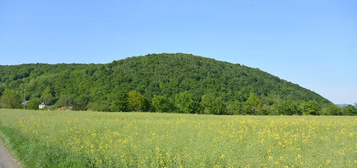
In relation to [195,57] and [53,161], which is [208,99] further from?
[53,161]

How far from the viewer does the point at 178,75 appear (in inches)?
3629

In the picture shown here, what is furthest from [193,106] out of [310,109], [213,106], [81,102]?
[81,102]

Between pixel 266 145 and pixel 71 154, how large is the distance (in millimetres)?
6182

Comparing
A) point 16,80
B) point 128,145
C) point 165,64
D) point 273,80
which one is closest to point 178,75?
point 165,64

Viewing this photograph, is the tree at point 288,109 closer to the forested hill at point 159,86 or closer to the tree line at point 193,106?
the tree line at point 193,106

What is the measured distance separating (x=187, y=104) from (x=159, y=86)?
63.6 feet

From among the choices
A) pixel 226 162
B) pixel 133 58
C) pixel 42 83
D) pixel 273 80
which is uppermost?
pixel 133 58

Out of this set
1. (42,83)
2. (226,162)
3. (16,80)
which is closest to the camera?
(226,162)

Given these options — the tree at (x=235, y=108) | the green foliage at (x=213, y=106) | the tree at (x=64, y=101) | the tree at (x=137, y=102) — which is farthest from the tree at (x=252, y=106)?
the tree at (x=64, y=101)

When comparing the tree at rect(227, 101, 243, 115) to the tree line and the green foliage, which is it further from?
the green foliage

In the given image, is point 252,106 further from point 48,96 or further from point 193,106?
point 48,96

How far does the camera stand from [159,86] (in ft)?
275

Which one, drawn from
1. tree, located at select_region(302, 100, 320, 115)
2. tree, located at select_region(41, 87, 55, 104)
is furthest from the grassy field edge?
tree, located at select_region(41, 87, 55, 104)

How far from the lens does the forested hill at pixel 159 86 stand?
222ft
